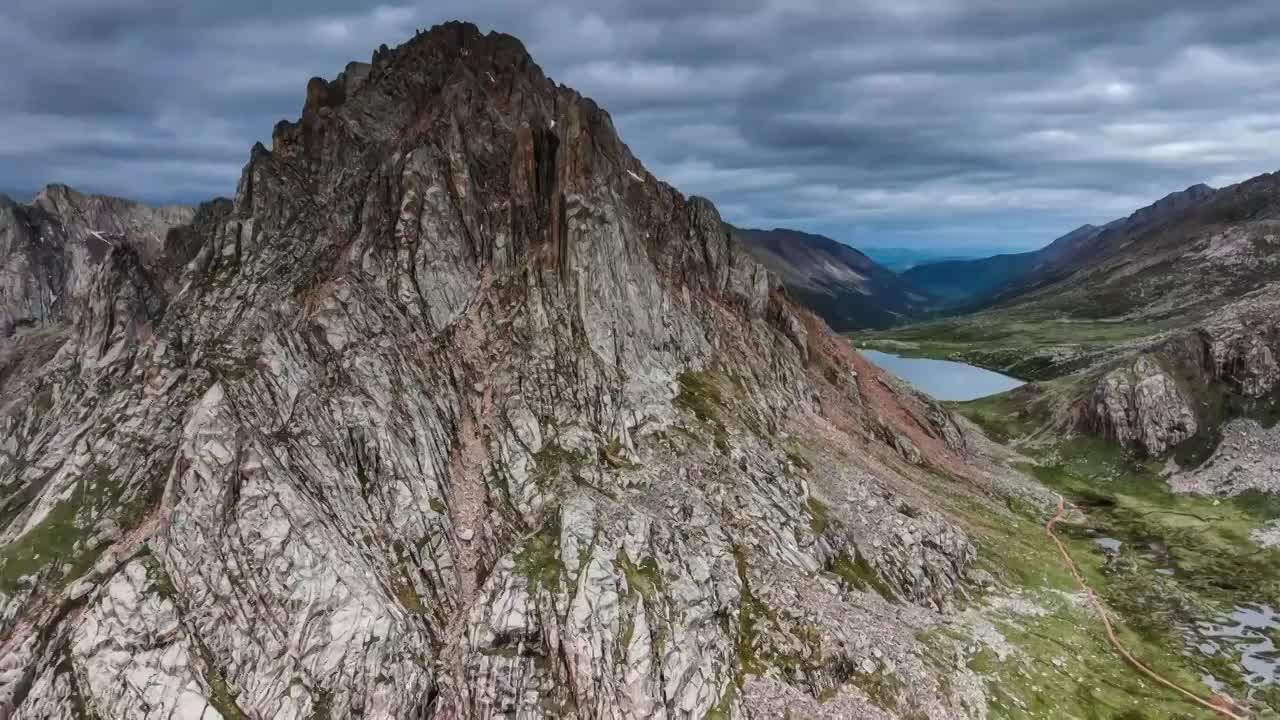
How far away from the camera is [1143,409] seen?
11481 cm

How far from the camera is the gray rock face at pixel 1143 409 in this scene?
A: 367 feet

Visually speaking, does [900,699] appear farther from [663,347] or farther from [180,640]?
[180,640]

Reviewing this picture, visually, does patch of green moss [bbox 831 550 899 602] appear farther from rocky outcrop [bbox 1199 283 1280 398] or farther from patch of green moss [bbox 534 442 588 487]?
rocky outcrop [bbox 1199 283 1280 398]

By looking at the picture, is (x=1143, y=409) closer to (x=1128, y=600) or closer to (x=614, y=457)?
(x=1128, y=600)

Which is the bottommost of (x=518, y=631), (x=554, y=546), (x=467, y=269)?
(x=518, y=631)

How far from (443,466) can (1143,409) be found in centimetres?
11526

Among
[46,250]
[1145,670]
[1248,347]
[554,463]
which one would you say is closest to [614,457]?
[554,463]

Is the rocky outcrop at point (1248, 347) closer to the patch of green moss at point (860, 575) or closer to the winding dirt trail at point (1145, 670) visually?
the winding dirt trail at point (1145, 670)

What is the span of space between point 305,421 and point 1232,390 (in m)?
136

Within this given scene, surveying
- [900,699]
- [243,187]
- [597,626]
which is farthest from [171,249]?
[900,699]

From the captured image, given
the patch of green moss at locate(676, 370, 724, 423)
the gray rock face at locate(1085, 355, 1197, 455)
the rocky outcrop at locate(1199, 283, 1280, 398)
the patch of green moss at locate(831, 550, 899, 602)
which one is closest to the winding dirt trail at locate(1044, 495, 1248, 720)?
the patch of green moss at locate(831, 550, 899, 602)

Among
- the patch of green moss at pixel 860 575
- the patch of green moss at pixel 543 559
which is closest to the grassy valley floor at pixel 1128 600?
the patch of green moss at pixel 860 575

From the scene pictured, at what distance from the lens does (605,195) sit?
7162 centimetres

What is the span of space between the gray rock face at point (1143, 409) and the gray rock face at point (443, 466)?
61558 mm
